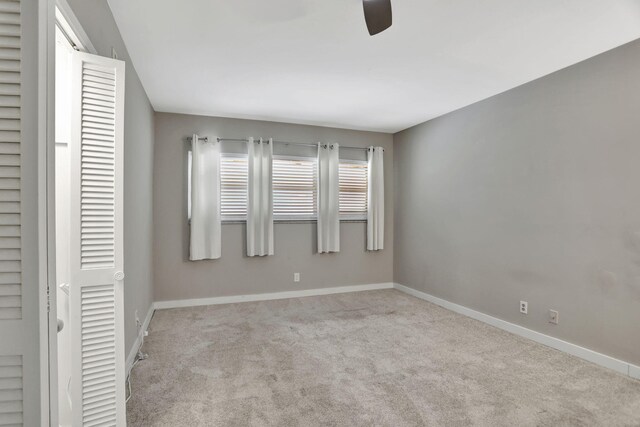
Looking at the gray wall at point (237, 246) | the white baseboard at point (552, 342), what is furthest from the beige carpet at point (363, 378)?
the gray wall at point (237, 246)

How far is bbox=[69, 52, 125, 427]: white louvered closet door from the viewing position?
1.52 m

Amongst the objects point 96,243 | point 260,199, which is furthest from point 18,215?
point 260,199

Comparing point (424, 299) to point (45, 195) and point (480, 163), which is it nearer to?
point (480, 163)

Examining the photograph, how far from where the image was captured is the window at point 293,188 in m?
4.43

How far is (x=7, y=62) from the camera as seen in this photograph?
93cm

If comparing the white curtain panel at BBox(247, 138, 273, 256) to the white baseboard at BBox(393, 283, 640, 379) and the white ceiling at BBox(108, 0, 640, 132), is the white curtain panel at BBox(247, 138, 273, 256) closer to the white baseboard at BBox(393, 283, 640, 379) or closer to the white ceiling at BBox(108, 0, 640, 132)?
the white ceiling at BBox(108, 0, 640, 132)

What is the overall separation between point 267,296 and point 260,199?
1.35 metres

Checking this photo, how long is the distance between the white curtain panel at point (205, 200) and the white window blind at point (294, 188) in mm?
800

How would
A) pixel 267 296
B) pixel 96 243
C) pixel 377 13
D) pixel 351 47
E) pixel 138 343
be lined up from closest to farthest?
pixel 96 243, pixel 377 13, pixel 351 47, pixel 138 343, pixel 267 296

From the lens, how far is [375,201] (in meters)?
5.05

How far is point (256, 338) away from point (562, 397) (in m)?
2.44

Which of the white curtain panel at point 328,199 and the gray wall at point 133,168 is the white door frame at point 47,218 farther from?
the white curtain panel at point 328,199

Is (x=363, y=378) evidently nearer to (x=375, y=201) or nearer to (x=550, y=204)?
(x=550, y=204)

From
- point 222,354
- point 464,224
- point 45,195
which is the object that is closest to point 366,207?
point 464,224
